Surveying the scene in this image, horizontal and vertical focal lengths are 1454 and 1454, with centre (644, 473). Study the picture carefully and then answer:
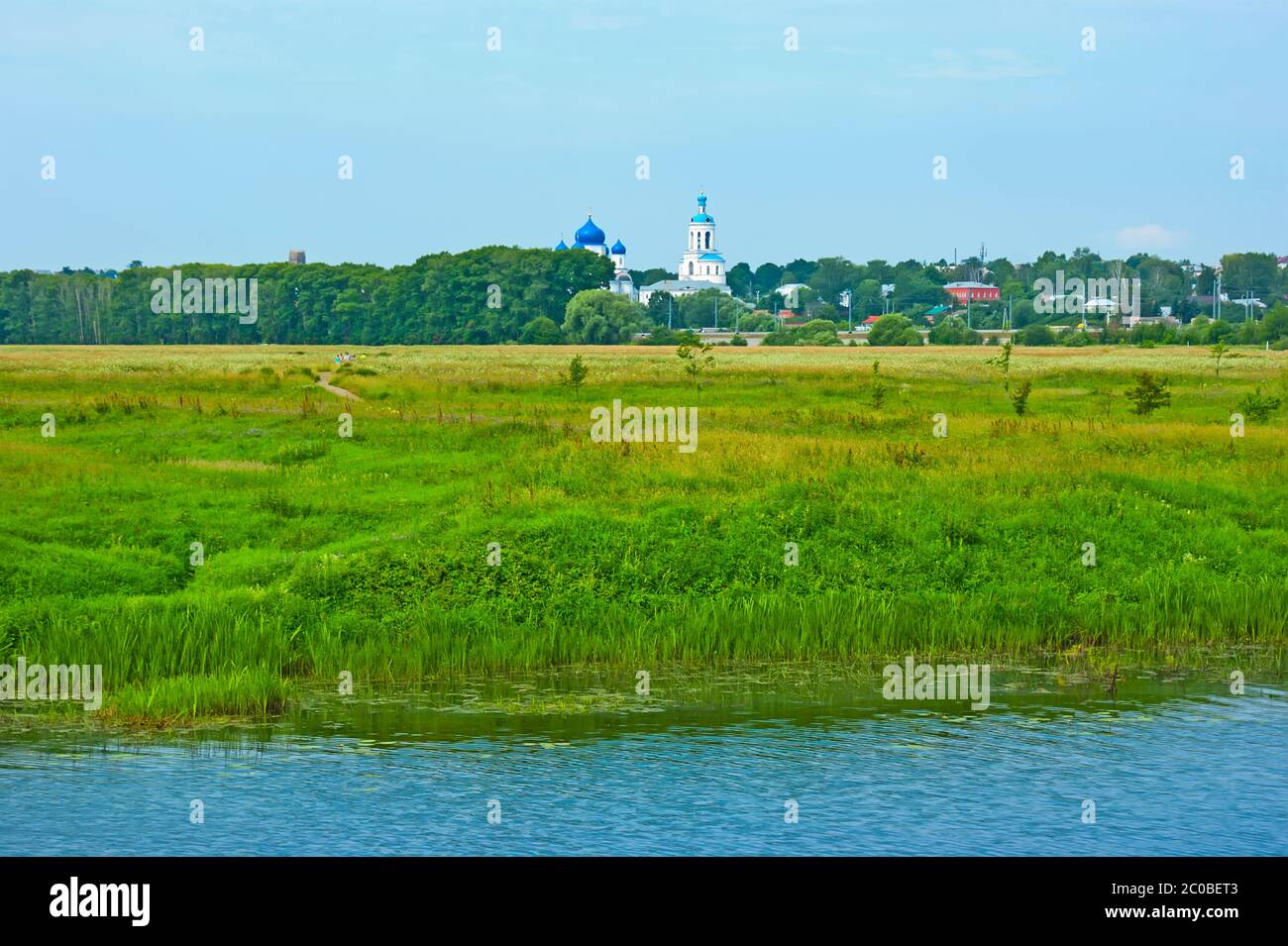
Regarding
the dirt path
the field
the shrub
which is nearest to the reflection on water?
the field

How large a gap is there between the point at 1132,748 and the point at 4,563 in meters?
16.6

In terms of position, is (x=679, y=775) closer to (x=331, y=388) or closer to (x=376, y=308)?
(x=331, y=388)

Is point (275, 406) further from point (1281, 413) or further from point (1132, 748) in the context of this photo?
point (1132, 748)

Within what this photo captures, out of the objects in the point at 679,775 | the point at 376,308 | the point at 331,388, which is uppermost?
the point at 376,308

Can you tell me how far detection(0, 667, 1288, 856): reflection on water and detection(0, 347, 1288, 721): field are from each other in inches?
64.5

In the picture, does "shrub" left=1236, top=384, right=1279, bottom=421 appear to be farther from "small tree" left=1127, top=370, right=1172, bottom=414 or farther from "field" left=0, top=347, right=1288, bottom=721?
"field" left=0, top=347, right=1288, bottom=721

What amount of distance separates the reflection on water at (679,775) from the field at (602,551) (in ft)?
5.37

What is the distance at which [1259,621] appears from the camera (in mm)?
23312

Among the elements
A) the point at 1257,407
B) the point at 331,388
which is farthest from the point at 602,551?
the point at 331,388

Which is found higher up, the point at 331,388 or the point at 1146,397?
the point at 331,388

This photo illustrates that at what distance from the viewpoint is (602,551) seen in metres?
24.2

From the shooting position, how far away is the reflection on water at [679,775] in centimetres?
1412

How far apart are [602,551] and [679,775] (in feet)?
27.9
